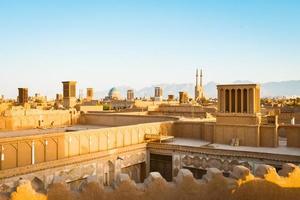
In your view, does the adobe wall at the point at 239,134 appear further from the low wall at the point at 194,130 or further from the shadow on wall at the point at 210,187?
the shadow on wall at the point at 210,187

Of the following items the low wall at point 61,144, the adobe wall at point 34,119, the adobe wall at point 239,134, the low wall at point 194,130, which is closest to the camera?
the low wall at point 61,144

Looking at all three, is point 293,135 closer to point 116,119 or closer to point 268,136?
point 268,136

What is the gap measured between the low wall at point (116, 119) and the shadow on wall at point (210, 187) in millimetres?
17717

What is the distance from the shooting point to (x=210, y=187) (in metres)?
7.18

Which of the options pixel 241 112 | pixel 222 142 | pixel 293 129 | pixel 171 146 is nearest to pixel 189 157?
pixel 171 146

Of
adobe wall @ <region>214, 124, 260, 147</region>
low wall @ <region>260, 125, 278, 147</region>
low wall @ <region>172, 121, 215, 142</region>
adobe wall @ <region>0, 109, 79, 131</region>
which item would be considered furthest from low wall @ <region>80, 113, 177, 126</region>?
low wall @ <region>260, 125, 278, 147</region>

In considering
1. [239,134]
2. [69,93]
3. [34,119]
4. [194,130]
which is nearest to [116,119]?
[34,119]

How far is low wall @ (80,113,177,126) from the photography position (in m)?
25.9

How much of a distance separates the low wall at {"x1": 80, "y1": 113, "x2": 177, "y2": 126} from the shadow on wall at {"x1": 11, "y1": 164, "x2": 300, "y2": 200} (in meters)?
17.7

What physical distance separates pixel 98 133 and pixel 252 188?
1158 centimetres

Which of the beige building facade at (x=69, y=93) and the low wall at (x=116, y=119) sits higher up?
the beige building facade at (x=69, y=93)

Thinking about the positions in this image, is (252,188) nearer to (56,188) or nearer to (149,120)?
(56,188)

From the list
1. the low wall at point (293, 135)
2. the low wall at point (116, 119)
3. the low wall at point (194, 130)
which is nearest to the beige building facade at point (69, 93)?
the low wall at point (116, 119)

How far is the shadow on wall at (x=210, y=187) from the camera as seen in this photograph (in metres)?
6.62
